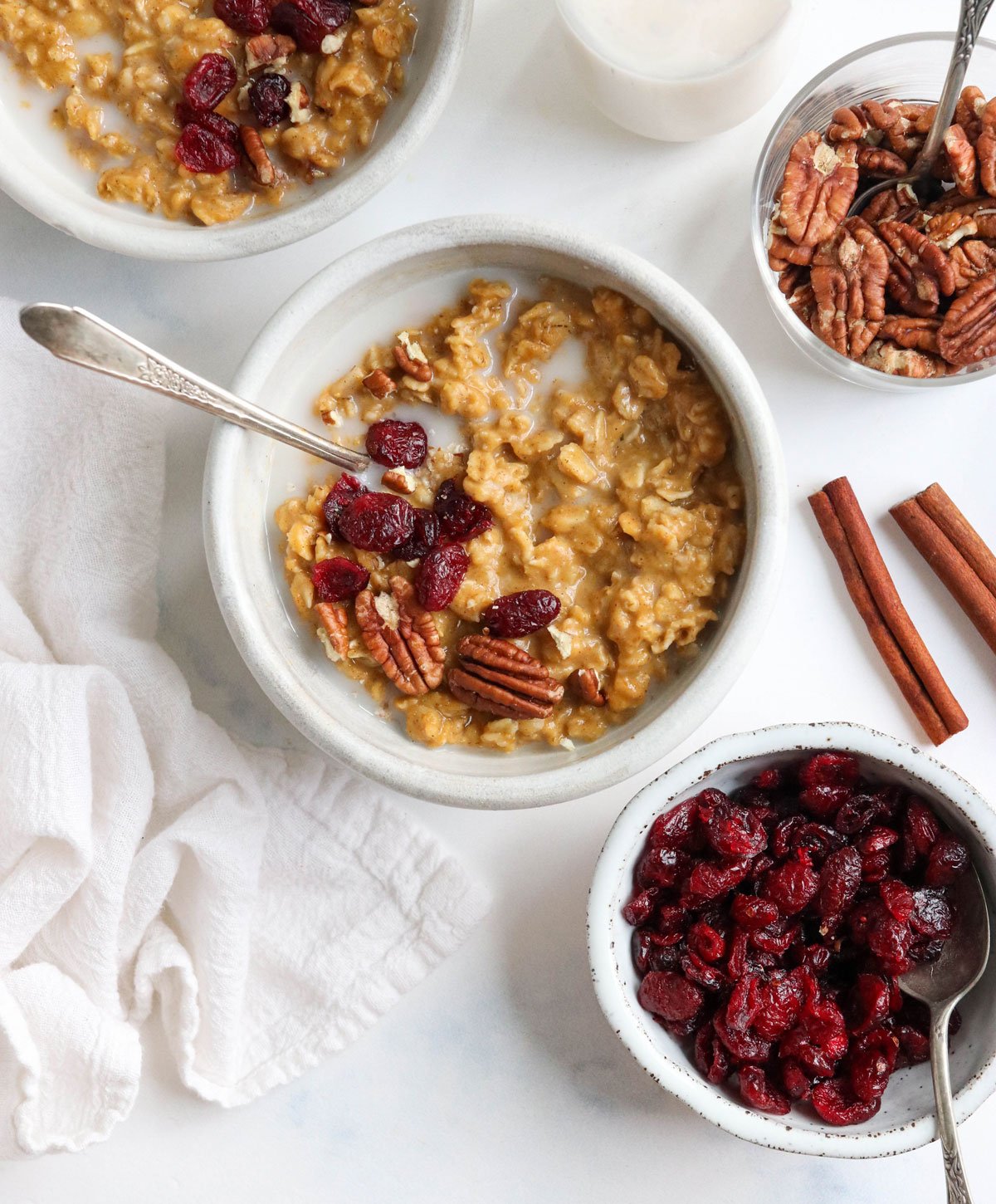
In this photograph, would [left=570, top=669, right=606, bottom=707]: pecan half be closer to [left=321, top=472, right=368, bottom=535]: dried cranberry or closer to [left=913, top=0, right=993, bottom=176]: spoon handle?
[left=321, top=472, right=368, bottom=535]: dried cranberry

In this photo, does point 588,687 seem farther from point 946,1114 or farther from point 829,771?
point 946,1114

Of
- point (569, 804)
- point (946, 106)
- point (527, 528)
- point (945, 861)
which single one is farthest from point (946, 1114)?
point (946, 106)

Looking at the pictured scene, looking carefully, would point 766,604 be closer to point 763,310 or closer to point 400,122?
point 763,310

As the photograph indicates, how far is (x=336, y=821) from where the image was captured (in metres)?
1.54

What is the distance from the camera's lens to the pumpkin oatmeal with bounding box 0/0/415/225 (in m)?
1.38

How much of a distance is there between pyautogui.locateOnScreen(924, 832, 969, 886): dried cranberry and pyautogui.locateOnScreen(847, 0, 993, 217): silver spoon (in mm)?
744

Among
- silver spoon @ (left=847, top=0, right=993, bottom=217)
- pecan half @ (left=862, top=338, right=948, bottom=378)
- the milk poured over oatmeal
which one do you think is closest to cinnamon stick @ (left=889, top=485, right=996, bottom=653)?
pecan half @ (left=862, top=338, right=948, bottom=378)

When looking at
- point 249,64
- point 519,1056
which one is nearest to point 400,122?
point 249,64

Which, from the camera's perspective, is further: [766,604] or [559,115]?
[559,115]

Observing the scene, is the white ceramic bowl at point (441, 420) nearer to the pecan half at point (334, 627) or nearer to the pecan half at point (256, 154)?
the pecan half at point (334, 627)

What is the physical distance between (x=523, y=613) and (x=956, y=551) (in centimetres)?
56

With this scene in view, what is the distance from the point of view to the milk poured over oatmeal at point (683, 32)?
133 cm

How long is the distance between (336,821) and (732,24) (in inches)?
41.6

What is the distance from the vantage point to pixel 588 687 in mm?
1338
